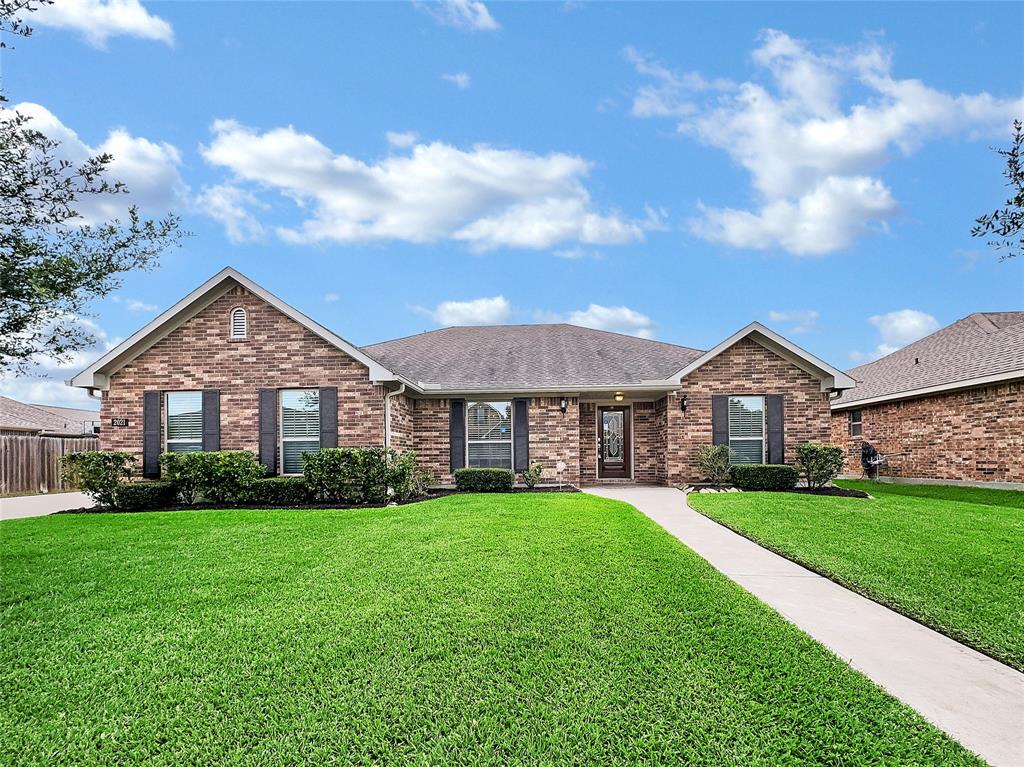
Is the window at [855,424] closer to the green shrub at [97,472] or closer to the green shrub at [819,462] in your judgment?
the green shrub at [819,462]

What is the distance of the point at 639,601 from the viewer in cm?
499

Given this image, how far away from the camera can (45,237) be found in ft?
17.1

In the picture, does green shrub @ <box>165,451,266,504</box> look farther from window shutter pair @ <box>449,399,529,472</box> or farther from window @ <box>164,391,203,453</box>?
window shutter pair @ <box>449,399,529,472</box>

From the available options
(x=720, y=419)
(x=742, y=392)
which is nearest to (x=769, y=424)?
(x=742, y=392)

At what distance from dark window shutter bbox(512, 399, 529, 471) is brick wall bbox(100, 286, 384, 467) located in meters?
3.72

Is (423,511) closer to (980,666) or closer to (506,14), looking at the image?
(980,666)

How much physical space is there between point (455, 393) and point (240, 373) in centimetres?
495

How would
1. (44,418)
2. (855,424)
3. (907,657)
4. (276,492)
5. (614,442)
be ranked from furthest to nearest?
(44,418)
(855,424)
(614,442)
(276,492)
(907,657)

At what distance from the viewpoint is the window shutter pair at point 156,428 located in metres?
13.2

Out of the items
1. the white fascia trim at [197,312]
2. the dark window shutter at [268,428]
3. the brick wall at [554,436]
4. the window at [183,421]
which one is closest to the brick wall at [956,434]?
the brick wall at [554,436]

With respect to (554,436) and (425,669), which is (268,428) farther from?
(425,669)

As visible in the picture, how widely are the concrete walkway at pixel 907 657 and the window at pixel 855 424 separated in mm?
16804

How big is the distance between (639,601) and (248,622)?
10.2 feet

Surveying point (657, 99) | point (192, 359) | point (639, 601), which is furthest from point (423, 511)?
point (657, 99)
